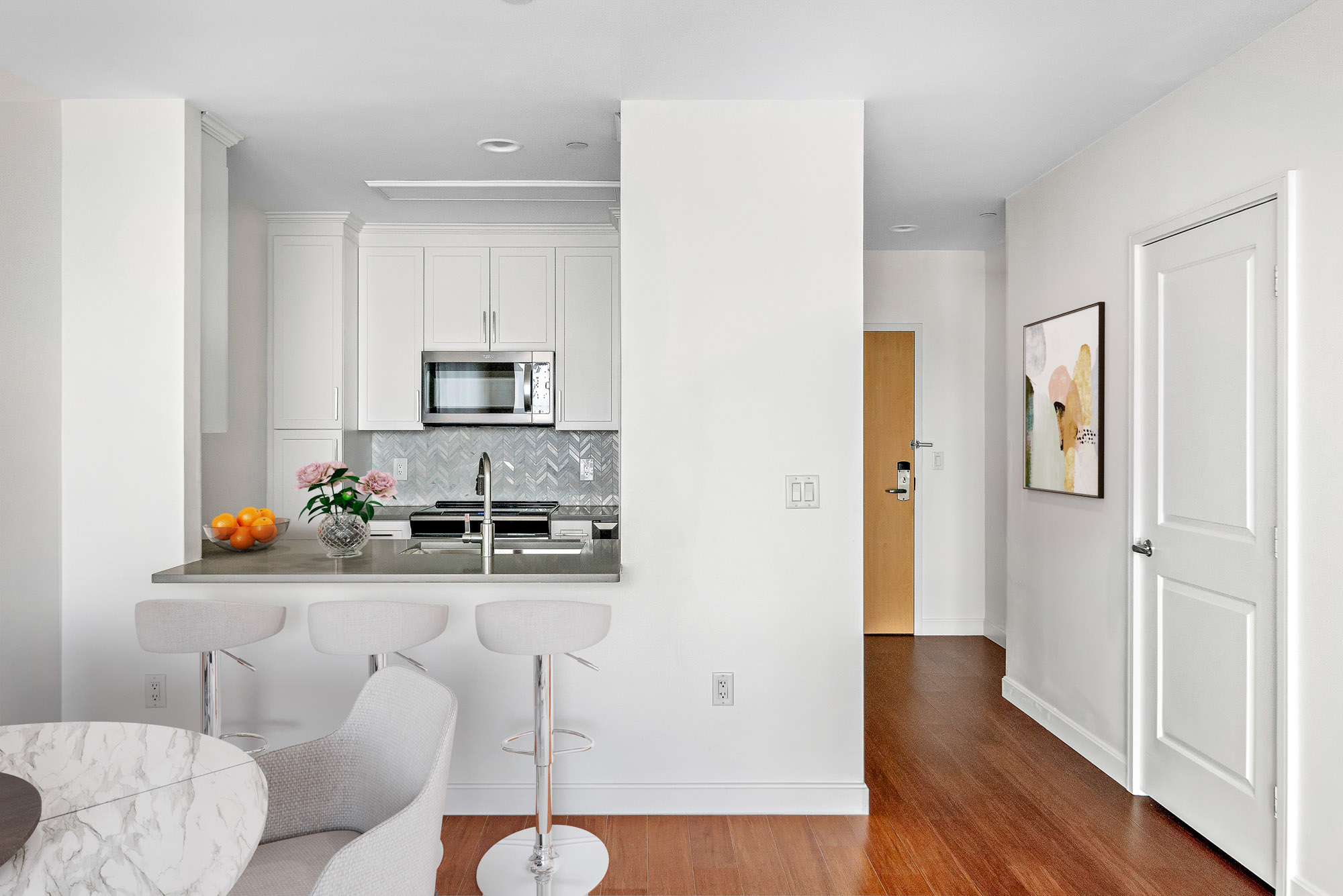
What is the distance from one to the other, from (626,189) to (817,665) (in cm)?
184

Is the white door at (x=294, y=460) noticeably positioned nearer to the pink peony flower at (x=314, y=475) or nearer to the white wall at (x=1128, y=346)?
the pink peony flower at (x=314, y=475)

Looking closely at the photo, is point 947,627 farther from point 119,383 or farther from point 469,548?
point 119,383

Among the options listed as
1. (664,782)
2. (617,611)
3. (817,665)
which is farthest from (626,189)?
(664,782)

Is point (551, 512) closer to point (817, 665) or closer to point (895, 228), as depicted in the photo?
point (817, 665)

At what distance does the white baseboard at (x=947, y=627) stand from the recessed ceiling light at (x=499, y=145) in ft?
12.9

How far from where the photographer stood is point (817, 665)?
2893mm

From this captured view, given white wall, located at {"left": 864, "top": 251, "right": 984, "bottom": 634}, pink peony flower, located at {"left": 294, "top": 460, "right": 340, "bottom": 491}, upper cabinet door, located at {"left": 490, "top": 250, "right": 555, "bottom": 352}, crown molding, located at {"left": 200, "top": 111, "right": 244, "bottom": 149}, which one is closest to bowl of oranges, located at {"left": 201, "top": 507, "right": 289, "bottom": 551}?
pink peony flower, located at {"left": 294, "top": 460, "right": 340, "bottom": 491}

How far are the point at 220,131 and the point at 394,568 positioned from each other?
5.98 feet

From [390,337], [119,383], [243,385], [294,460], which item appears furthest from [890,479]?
[119,383]

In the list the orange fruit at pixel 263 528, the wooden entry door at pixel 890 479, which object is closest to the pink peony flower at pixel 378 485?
the orange fruit at pixel 263 528

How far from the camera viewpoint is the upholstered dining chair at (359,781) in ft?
5.05

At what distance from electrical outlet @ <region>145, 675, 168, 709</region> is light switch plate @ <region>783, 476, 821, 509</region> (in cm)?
231

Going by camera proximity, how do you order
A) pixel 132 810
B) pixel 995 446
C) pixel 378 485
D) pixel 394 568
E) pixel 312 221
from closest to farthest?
pixel 132 810 < pixel 394 568 < pixel 378 485 < pixel 312 221 < pixel 995 446

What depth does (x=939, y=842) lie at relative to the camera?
2.66 m
